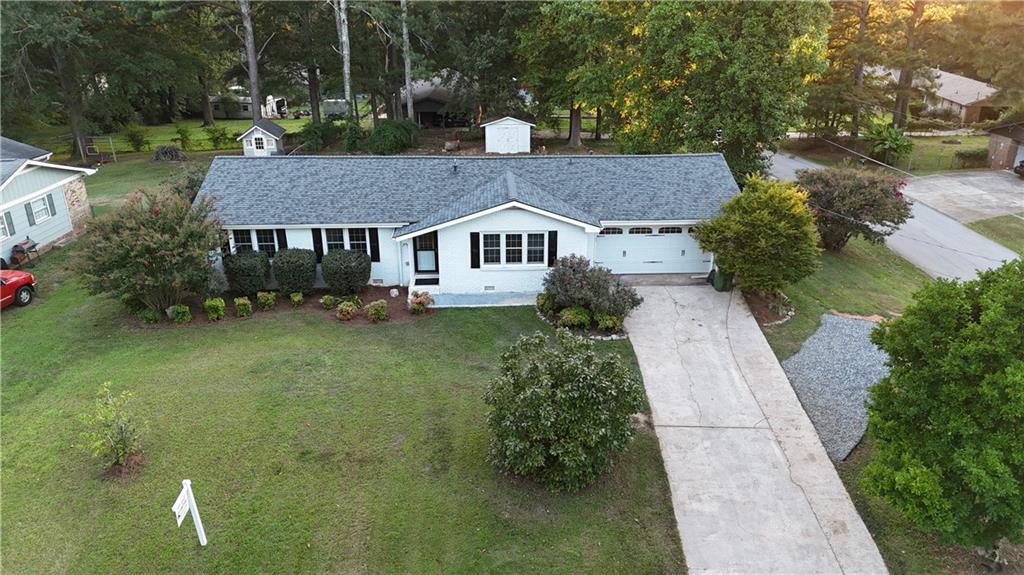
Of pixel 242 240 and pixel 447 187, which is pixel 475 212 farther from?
pixel 242 240

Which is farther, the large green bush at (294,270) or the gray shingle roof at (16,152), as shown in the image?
the gray shingle roof at (16,152)

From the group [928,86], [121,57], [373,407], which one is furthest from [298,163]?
[928,86]

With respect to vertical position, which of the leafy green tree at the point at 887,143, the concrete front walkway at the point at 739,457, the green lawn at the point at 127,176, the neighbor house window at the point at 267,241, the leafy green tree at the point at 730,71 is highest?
the leafy green tree at the point at 730,71

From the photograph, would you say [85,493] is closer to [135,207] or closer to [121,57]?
[135,207]

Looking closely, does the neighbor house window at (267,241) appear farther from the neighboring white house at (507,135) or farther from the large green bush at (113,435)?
the neighboring white house at (507,135)

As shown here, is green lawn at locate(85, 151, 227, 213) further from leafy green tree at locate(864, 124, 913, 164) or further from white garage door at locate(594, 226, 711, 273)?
leafy green tree at locate(864, 124, 913, 164)

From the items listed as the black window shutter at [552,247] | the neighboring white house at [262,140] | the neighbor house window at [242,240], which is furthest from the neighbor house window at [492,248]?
the neighboring white house at [262,140]
